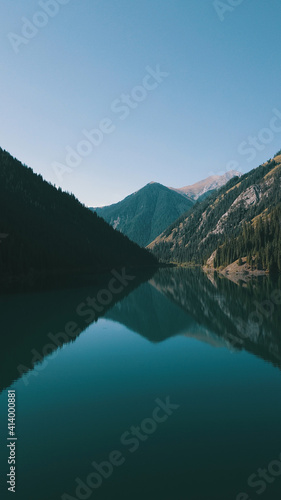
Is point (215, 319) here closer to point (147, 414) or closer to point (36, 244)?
point (147, 414)

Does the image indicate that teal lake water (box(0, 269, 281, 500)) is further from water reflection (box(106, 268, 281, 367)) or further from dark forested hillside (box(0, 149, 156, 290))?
dark forested hillside (box(0, 149, 156, 290))

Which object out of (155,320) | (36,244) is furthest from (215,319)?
(36,244)

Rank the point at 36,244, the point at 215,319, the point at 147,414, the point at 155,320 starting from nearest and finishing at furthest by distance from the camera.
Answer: the point at 147,414, the point at 215,319, the point at 155,320, the point at 36,244

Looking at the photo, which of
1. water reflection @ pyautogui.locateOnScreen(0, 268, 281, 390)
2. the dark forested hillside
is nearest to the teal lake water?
water reflection @ pyautogui.locateOnScreen(0, 268, 281, 390)

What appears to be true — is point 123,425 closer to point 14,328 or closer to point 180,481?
point 180,481

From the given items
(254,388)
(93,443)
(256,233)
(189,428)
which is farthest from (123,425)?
(256,233)

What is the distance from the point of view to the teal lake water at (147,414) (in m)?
11.3

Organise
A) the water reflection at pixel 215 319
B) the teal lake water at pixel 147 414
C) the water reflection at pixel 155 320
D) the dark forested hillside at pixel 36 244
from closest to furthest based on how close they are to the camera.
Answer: the teal lake water at pixel 147 414, the water reflection at pixel 155 320, the water reflection at pixel 215 319, the dark forested hillside at pixel 36 244

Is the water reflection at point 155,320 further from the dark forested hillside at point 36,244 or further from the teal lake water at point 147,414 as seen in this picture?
the dark forested hillside at point 36,244

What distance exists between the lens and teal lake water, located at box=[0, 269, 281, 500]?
11.3 metres

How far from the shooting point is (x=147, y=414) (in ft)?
55.6

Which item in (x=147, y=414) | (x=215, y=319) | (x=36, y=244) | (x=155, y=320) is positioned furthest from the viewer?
(x=36, y=244)

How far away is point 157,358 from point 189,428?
13191 mm

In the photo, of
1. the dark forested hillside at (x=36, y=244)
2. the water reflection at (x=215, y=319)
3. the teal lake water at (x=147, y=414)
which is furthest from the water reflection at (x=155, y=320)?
the dark forested hillside at (x=36, y=244)
